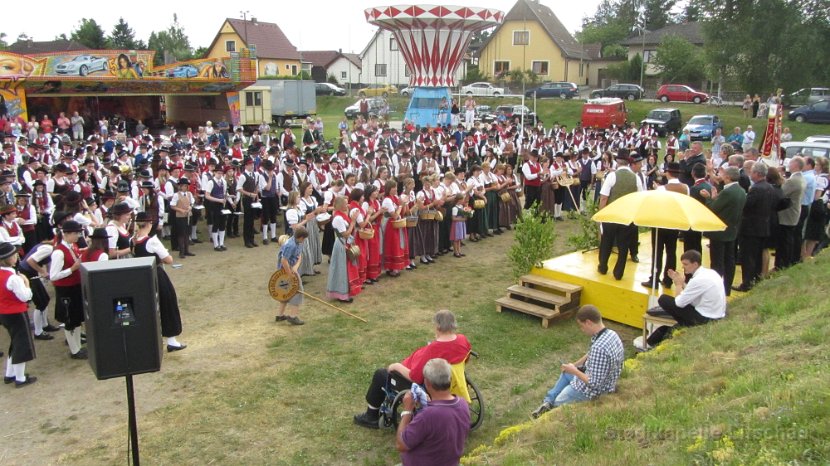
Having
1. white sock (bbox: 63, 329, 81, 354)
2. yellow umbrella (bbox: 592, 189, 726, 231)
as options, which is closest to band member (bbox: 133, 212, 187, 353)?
white sock (bbox: 63, 329, 81, 354)

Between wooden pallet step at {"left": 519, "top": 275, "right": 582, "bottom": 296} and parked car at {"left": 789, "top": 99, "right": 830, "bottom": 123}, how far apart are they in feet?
110

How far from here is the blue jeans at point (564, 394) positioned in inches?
240

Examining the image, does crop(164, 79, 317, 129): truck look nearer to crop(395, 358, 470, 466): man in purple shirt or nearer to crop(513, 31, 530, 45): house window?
crop(513, 31, 530, 45): house window

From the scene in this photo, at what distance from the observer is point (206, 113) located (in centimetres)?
3912

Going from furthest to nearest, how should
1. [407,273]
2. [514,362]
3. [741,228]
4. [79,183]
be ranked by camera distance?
[79,183] < [407,273] < [741,228] < [514,362]

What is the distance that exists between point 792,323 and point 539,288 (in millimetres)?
4090

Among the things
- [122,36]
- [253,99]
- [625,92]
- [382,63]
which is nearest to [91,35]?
[122,36]

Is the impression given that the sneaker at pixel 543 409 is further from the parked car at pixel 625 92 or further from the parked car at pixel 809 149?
the parked car at pixel 625 92

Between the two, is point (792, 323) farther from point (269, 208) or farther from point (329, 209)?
point (269, 208)

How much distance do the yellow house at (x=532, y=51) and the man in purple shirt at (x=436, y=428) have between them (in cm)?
5688

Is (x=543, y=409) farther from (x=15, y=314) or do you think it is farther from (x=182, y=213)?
(x=182, y=213)

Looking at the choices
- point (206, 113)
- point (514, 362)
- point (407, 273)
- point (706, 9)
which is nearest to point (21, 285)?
point (514, 362)

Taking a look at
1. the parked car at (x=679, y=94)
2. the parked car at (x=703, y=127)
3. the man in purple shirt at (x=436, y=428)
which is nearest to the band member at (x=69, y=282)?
the man in purple shirt at (x=436, y=428)

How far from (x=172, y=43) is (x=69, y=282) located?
74961 mm
